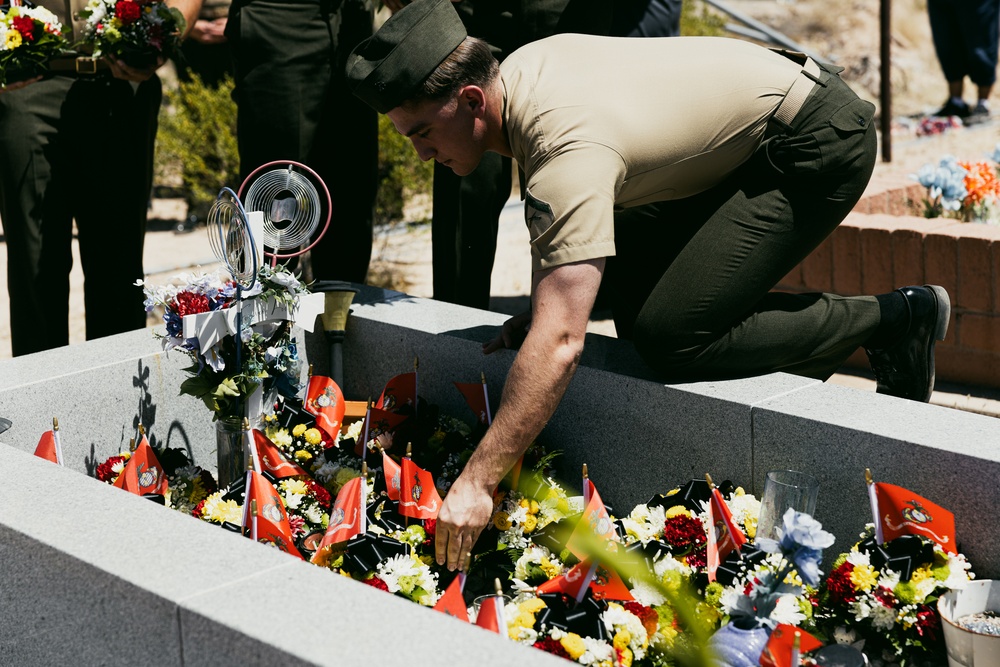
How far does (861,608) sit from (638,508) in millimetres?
619

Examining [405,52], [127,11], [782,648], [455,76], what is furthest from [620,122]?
[127,11]

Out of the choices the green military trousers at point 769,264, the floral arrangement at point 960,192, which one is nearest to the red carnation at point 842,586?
the green military trousers at point 769,264

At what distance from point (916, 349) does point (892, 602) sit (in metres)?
1.05

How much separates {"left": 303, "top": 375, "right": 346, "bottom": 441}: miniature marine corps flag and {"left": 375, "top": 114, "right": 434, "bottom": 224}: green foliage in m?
3.65

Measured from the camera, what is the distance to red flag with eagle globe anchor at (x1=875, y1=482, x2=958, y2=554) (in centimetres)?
243

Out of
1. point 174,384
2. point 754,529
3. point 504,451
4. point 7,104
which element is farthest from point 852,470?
point 7,104

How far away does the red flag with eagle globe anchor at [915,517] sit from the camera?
2430mm

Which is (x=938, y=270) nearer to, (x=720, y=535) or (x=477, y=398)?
(x=477, y=398)

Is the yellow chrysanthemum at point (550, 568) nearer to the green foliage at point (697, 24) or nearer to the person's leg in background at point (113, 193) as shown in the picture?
the person's leg in background at point (113, 193)

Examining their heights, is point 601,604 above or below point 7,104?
below

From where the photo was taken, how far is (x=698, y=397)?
9.52 feet

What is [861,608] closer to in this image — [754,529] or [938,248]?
[754,529]

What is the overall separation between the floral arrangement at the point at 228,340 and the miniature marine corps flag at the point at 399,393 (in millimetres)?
324

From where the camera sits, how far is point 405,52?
2.73m
